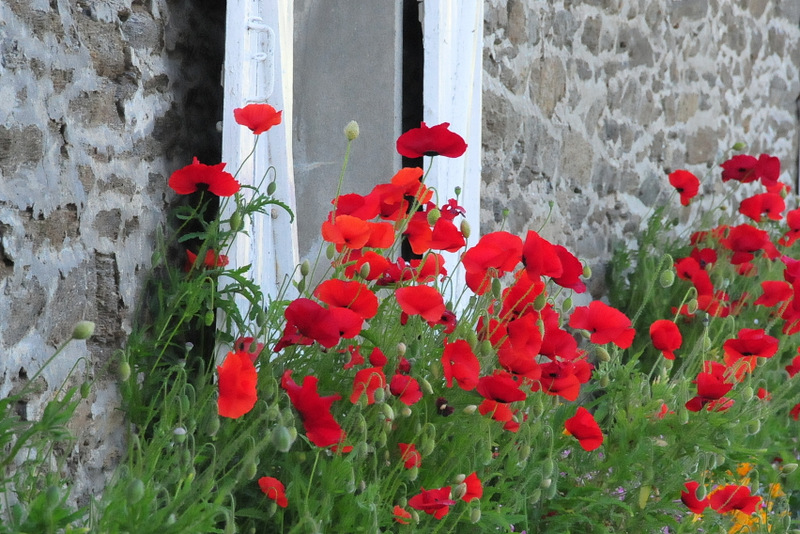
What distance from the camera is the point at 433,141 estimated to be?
1.93 metres

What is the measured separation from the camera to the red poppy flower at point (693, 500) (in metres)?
2.02

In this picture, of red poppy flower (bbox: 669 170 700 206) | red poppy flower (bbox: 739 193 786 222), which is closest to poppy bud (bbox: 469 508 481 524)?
red poppy flower (bbox: 669 170 700 206)

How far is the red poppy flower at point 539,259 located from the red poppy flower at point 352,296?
0.35 metres

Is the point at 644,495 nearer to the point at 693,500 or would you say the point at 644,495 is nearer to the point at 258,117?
the point at 693,500

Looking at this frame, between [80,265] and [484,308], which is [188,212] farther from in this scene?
[484,308]

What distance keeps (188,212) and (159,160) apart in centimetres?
14

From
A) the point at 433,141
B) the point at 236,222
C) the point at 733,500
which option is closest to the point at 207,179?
the point at 236,222

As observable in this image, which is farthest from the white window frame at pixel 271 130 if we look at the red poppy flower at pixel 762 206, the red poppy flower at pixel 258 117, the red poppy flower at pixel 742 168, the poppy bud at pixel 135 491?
the red poppy flower at pixel 742 168

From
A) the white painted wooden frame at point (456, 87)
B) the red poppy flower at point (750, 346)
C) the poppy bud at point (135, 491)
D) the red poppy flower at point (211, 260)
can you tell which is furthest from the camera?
the white painted wooden frame at point (456, 87)

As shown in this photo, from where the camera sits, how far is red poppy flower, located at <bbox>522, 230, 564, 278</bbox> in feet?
6.06

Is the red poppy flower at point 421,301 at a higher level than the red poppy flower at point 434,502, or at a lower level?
higher

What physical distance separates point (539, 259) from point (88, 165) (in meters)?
0.94

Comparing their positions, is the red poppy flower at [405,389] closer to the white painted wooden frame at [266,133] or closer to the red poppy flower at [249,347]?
the red poppy flower at [249,347]

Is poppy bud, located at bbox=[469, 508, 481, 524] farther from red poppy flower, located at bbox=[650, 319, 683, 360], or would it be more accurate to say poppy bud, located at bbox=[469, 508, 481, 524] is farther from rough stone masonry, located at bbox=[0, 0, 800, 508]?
red poppy flower, located at bbox=[650, 319, 683, 360]
